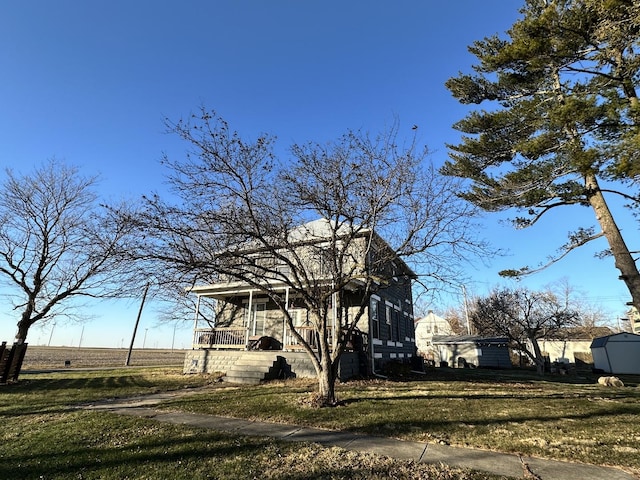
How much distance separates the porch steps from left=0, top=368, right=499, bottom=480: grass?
5.91 meters

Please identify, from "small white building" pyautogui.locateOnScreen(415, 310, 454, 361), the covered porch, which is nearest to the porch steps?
the covered porch

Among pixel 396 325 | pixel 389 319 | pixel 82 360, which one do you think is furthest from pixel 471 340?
pixel 82 360

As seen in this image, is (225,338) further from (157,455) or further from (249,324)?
(157,455)

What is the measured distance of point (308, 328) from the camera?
13602 mm

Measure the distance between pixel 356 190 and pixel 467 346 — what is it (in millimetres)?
27929

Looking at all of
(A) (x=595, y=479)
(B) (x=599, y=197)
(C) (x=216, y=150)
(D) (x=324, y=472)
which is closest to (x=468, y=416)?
(A) (x=595, y=479)

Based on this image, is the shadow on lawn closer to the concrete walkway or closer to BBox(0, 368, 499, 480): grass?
BBox(0, 368, 499, 480): grass

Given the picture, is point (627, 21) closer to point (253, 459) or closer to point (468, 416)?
point (468, 416)

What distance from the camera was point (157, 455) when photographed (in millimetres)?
4762

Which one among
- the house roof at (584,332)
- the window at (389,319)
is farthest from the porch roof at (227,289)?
the house roof at (584,332)

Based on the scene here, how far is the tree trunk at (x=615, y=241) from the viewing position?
300 inches

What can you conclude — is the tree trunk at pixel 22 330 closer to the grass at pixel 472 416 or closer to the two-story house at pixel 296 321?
the two-story house at pixel 296 321

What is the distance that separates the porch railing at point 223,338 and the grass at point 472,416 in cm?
463

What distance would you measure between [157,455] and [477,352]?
1239 inches
